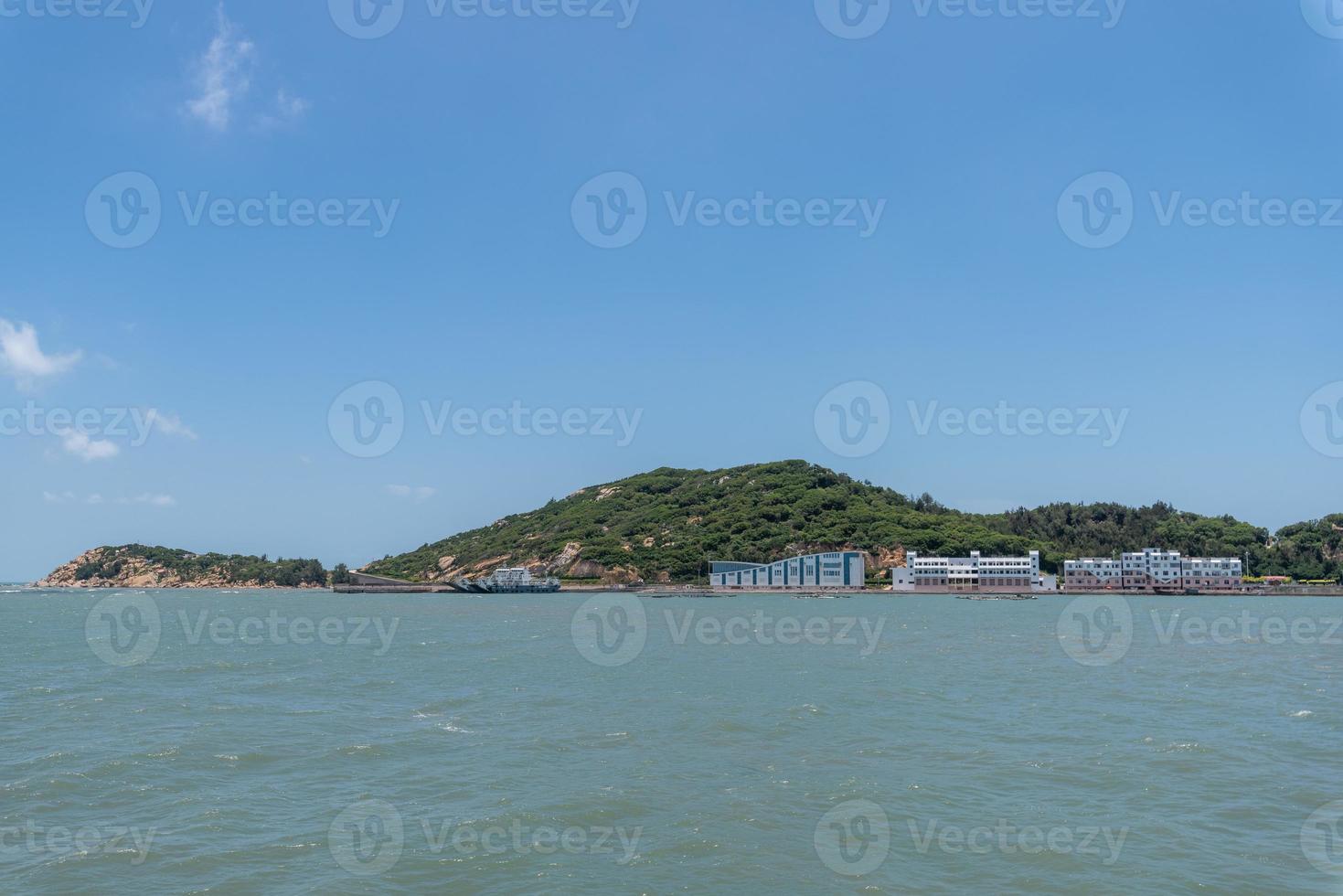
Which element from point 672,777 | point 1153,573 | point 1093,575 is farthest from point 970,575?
point 672,777

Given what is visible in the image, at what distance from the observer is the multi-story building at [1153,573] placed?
6964 inches

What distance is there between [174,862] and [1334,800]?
73.3 feet

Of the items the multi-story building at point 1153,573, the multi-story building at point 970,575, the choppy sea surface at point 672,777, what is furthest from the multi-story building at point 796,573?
the choppy sea surface at point 672,777

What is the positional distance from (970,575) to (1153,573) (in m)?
37.7

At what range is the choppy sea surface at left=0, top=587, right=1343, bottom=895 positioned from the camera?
14470 millimetres

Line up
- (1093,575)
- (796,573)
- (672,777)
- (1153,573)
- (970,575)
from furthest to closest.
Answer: (796,573) → (1093,575) → (970,575) → (1153,573) → (672,777)

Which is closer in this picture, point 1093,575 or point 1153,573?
point 1153,573

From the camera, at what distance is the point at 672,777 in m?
20.2

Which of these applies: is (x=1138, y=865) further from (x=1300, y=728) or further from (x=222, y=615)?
(x=222, y=615)

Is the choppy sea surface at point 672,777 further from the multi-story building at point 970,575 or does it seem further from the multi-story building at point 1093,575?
the multi-story building at point 1093,575

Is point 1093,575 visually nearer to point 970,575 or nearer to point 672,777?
point 970,575

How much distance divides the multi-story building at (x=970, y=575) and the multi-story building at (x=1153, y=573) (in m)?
8.05

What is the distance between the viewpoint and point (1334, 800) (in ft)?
59.8

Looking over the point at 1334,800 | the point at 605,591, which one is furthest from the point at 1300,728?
the point at 605,591
